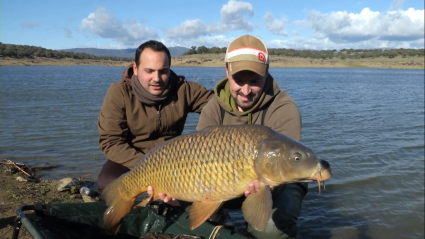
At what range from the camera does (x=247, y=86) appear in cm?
256

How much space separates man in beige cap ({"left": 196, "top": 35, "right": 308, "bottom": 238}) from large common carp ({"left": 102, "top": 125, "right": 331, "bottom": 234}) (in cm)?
51

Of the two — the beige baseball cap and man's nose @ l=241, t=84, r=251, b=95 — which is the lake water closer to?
man's nose @ l=241, t=84, r=251, b=95

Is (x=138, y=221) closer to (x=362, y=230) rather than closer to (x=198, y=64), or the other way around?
(x=362, y=230)

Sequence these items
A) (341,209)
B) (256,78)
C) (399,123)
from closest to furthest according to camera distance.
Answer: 1. (256,78)
2. (341,209)
3. (399,123)

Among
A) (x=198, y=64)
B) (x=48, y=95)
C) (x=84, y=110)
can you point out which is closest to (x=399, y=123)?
(x=84, y=110)

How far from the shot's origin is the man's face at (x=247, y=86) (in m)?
2.56

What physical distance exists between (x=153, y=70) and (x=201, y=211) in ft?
4.73

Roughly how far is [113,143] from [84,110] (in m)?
7.92

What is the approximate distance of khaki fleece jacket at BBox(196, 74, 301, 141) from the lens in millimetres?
2518

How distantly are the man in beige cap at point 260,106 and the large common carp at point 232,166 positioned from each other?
20.1 inches

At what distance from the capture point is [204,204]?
6.91 ft

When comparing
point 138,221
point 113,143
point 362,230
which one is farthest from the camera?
point 362,230

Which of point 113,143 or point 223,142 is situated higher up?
point 223,142

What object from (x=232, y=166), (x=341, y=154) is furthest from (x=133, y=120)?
(x=341, y=154)
